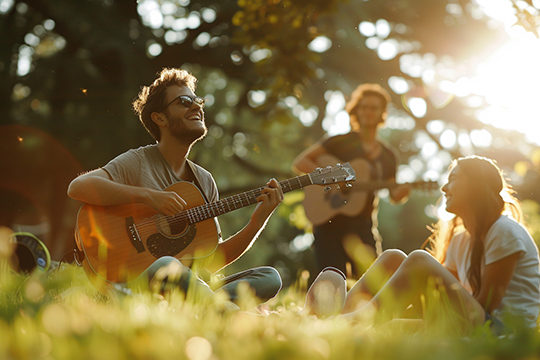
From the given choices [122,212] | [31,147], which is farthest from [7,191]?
[122,212]

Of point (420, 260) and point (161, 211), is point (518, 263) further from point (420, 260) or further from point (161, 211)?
point (161, 211)

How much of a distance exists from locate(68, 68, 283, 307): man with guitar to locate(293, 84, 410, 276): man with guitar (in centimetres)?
152

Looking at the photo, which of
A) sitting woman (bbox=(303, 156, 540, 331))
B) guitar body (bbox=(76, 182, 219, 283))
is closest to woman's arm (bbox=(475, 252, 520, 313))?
sitting woman (bbox=(303, 156, 540, 331))

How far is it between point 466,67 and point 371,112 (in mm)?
2733

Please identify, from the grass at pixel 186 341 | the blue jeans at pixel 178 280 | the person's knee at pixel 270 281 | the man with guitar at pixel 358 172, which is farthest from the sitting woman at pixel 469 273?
the man with guitar at pixel 358 172

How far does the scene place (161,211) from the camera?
116 inches

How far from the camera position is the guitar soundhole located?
2.95m

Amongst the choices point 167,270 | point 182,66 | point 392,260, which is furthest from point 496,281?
point 182,66

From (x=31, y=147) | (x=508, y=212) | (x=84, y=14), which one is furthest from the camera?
(x=31, y=147)

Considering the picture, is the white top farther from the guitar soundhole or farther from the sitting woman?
the guitar soundhole

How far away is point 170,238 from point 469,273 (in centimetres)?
191

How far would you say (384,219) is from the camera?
77.5ft

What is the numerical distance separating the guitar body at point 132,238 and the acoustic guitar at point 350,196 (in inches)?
80.4

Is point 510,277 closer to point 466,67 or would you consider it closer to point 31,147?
point 466,67
